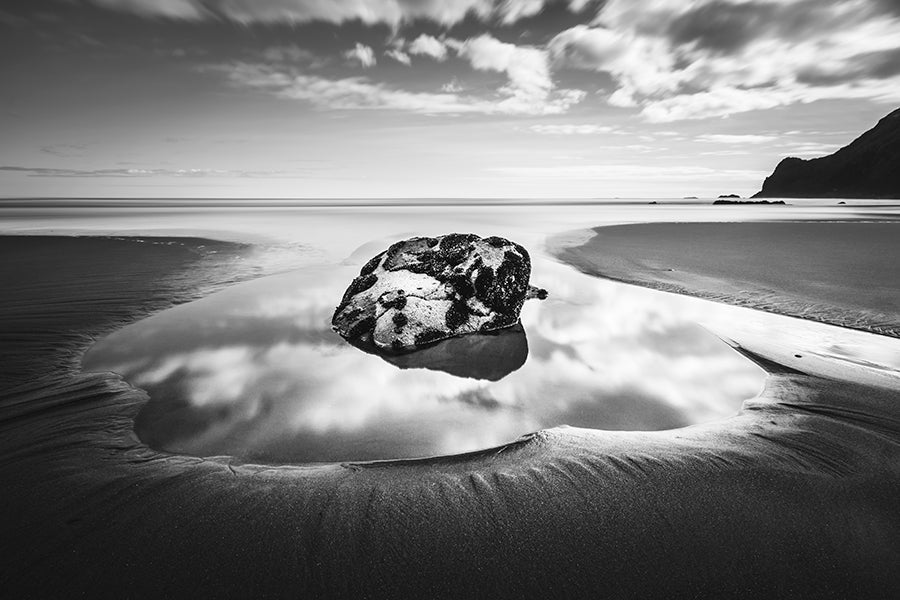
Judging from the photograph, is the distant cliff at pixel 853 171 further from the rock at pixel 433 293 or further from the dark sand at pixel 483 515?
the dark sand at pixel 483 515

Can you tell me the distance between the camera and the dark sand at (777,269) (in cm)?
766

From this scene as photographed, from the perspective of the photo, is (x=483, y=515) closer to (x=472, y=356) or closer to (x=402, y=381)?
(x=402, y=381)

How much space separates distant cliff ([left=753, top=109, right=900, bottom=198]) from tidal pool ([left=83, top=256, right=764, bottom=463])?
440 feet

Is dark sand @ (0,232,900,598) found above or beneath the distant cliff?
beneath

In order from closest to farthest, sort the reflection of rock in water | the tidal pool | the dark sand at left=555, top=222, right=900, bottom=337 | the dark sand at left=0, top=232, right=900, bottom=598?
the dark sand at left=0, top=232, right=900, bottom=598 → the tidal pool → the reflection of rock in water → the dark sand at left=555, top=222, right=900, bottom=337

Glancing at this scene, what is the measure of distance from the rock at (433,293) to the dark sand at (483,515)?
9.47 feet

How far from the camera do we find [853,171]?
114 m

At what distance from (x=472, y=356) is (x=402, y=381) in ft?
3.99

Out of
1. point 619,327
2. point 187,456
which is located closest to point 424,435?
point 187,456

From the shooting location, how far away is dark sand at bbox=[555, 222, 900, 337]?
766 centimetres

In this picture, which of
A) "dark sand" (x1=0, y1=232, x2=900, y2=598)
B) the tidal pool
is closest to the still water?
the tidal pool

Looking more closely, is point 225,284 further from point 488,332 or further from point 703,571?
point 703,571

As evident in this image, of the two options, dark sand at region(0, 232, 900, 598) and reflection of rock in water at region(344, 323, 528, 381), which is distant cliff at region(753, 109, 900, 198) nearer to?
reflection of rock in water at region(344, 323, 528, 381)

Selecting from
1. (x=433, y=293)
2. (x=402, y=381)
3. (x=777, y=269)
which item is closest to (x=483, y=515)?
(x=402, y=381)
